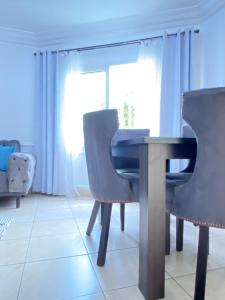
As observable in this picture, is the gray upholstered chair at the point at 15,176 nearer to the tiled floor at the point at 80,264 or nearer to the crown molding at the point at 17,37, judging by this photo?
the tiled floor at the point at 80,264

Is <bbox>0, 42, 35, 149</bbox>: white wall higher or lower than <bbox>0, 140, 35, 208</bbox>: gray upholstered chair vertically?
higher

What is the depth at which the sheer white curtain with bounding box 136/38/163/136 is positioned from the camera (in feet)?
11.3

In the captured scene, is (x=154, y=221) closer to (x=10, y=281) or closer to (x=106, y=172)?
(x=106, y=172)

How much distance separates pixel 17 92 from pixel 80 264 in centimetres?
315

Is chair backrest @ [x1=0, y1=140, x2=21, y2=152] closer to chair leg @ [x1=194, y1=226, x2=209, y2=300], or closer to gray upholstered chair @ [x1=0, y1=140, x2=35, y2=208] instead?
gray upholstered chair @ [x1=0, y1=140, x2=35, y2=208]

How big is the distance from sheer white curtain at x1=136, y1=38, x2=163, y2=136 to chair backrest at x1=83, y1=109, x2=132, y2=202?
200 cm

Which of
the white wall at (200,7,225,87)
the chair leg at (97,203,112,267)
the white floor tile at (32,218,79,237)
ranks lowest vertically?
the white floor tile at (32,218,79,237)

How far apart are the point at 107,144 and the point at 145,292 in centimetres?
78

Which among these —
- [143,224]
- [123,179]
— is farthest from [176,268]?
[123,179]

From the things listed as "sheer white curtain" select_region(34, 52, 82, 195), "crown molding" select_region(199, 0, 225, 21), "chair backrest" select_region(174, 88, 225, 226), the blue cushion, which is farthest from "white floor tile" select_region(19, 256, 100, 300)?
"crown molding" select_region(199, 0, 225, 21)

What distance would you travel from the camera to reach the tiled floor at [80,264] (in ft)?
3.98

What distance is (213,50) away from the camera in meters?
3.16

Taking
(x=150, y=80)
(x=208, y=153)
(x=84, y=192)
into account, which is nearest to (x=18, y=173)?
(x=84, y=192)

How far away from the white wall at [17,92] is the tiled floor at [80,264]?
1.84m
